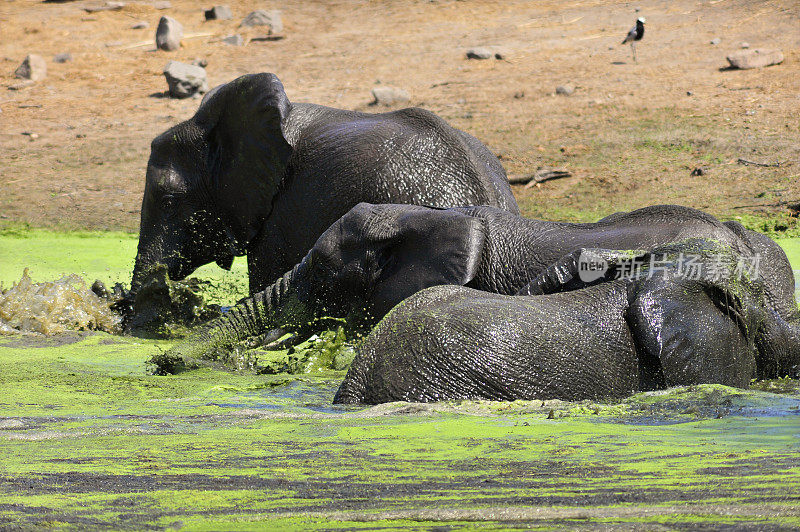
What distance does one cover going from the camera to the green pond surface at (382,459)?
2.72 meters

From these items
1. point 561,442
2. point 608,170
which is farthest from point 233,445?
point 608,170

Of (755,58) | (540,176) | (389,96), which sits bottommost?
(540,176)

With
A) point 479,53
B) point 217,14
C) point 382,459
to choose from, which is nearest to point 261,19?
point 217,14

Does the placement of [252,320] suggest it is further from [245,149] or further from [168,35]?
[168,35]

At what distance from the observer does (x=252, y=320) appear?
6.82 m

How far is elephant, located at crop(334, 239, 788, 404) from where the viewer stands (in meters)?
4.75

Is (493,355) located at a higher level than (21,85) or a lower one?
higher

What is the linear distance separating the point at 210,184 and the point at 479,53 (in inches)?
512

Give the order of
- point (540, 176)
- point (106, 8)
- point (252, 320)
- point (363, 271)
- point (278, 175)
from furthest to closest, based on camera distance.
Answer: point (106, 8) < point (540, 176) < point (278, 175) < point (252, 320) < point (363, 271)

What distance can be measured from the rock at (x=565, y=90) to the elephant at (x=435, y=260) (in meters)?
12.4

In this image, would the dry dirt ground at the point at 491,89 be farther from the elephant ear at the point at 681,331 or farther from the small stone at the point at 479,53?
the elephant ear at the point at 681,331

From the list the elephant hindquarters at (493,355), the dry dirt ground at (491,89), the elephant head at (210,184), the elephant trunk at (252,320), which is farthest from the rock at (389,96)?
the elephant hindquarters at (493,355)

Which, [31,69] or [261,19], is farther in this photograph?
[261,19]

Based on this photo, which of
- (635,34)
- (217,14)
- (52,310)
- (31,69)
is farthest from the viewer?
(217,14)
